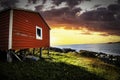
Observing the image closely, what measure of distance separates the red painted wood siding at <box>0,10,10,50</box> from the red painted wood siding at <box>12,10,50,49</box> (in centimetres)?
67

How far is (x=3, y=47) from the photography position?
41.0ft

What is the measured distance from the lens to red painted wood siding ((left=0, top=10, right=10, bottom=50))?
12.4 metres

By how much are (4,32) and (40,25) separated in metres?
5.88

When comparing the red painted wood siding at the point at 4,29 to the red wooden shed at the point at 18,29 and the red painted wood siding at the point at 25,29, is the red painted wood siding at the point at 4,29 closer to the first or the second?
the red wooden shed at the point at 18,29

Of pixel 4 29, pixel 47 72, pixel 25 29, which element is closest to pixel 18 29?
pixel 25 29

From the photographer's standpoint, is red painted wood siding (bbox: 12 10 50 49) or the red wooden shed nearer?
the red wooden shed

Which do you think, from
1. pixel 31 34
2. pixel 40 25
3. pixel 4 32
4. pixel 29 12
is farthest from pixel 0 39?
pixel 40 25

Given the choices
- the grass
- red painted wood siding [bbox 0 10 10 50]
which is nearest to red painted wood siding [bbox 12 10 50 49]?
red painted wood siding [bbox 0 10 10 50]

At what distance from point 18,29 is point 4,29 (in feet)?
4.42

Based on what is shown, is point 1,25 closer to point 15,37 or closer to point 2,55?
point 15,37

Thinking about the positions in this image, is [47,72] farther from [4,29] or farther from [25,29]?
[4,29]

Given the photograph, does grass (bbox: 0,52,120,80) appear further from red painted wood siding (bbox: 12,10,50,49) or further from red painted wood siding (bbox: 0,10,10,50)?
red painted wood siding (bbox: 12,10,50,49)

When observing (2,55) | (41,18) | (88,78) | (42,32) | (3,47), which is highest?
(41,18)

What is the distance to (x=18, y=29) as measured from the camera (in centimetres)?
1309
